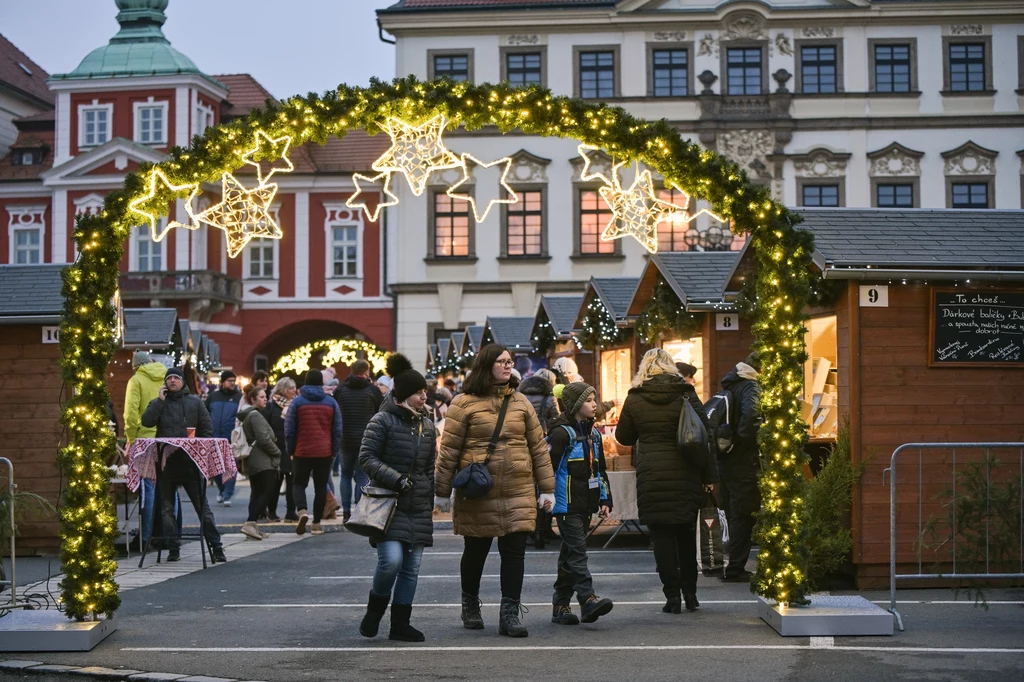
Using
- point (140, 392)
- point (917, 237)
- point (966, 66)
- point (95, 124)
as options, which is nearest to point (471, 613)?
point (917, 237)

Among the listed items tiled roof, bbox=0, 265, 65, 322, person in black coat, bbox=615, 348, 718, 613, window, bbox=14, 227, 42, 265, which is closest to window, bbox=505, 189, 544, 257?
window, bbox=14, 227, 42, 265

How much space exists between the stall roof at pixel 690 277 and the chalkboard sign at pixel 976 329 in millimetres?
3881

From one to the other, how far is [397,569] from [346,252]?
4072cm

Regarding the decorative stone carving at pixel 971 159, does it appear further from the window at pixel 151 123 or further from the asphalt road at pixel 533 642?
the asphalt road at pixel 533 642

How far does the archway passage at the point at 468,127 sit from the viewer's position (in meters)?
9.57

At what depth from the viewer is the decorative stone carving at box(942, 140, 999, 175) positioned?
4431cm

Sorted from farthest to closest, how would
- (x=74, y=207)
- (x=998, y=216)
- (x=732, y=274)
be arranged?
(x=74, y=207) → (x=732, y=274) → (x=998, y=216)

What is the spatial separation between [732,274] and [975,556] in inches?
200

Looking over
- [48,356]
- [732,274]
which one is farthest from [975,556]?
[48,356]

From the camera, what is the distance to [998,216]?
1348 cm

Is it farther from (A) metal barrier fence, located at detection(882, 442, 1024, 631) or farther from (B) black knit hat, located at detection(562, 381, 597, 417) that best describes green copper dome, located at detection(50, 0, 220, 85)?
(A) metal barrier fence, located at detection(882, 442, 1024, 631)

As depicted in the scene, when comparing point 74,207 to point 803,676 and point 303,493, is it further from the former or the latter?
point 803,676

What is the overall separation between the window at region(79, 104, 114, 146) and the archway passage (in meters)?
41.2

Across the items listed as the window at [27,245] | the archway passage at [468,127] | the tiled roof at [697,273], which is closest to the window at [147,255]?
the window at [27,245]
